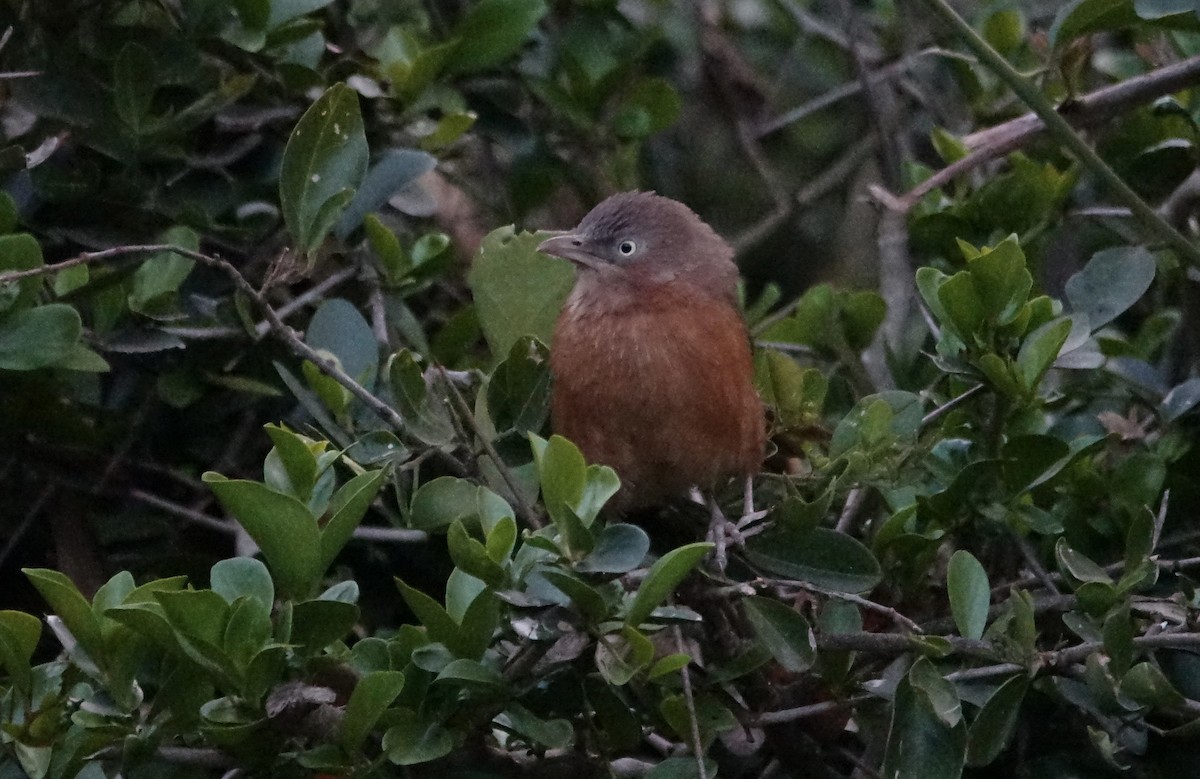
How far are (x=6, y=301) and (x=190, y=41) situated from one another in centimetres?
78

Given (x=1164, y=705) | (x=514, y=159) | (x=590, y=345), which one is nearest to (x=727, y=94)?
(x=514, y=159)

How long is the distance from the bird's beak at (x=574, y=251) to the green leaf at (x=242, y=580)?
152 cm

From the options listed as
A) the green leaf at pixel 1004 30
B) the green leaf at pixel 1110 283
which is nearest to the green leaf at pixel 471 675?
the green leaf at pixel 1110 283

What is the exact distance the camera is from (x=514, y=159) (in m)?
3.75

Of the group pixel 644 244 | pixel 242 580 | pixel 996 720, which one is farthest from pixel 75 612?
pixel 644 244

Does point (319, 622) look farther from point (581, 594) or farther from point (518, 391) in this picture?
point (518, 391)

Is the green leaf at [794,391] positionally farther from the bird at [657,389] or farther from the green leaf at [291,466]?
the green leaf at [291,466]

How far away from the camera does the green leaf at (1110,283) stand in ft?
8.96

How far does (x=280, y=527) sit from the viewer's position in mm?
1971

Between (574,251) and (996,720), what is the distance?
1623 millimetres

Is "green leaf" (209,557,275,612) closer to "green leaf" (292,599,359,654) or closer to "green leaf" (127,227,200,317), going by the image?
"green leaf" (292,599,359,654)

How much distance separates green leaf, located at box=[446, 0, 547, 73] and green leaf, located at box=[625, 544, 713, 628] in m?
1.66

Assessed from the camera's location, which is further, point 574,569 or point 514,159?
point 514,159

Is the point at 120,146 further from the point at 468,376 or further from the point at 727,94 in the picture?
the point at 727,94
